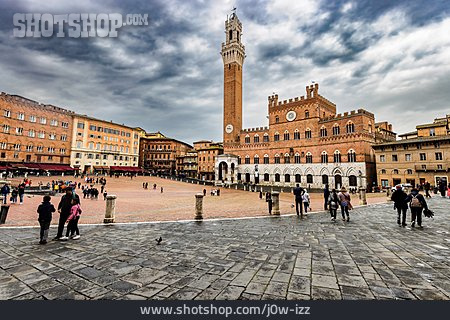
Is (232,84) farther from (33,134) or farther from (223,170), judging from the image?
(33,134)

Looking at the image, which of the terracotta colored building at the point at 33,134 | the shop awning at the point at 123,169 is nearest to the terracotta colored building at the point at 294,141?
the shop awning at the point at 123,169

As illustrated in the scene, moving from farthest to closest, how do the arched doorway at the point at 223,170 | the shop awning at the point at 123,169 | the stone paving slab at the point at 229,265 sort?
the shop awning at the point at 123,169 → the arched doorway at the point at 223,170 → the stone paving slab at the point at 229,265

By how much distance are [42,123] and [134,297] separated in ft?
181

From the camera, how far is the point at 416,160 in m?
29.8

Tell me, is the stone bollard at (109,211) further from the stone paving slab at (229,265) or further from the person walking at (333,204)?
the person walking at (333,204)

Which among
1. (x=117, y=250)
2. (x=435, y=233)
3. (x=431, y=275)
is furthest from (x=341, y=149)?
(x=117, y=250)

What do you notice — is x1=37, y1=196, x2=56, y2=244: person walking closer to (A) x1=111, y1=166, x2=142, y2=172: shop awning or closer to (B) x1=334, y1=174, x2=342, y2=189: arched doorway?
(B) x1=334, y1=174, x2=342, y2=189: arched doorway

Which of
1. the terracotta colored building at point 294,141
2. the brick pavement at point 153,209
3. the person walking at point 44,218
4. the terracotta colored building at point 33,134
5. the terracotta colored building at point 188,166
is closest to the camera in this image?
the person walking at point 44,218

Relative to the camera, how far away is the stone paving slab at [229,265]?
10.9ft

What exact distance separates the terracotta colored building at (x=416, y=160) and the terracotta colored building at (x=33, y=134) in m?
60.6

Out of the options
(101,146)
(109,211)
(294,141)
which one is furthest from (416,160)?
(101,146)
